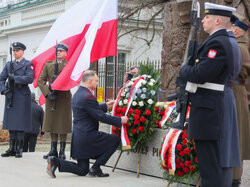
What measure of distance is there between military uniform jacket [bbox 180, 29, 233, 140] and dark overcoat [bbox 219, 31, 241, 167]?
0.13 m

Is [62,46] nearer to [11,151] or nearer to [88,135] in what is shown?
[88,135]

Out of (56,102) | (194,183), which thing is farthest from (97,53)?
(194,183)

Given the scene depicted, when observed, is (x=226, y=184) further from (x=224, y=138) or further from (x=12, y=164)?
(x=12, y=164)

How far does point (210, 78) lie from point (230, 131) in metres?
0.58

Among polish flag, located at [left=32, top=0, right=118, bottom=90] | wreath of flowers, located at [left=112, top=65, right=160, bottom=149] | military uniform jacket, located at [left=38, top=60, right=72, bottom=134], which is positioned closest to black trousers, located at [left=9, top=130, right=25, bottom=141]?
military uniform jacket, located at [left=38, top=60, right=72, bottom=134]

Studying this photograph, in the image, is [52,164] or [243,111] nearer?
[243,111]

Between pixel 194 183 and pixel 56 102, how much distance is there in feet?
10.6

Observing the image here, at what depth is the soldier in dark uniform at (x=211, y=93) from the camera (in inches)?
171

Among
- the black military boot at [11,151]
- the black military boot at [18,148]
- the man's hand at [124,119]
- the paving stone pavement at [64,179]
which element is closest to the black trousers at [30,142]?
the black military boot at [11,151]

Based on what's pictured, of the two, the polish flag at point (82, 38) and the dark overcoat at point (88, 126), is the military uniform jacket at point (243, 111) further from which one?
the polish flag at point (82, 38)

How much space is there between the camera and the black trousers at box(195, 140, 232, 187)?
439 centimetres

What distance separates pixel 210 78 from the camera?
4355mm

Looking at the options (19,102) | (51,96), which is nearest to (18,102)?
(19,102)

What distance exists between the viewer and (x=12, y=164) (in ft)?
26.2
